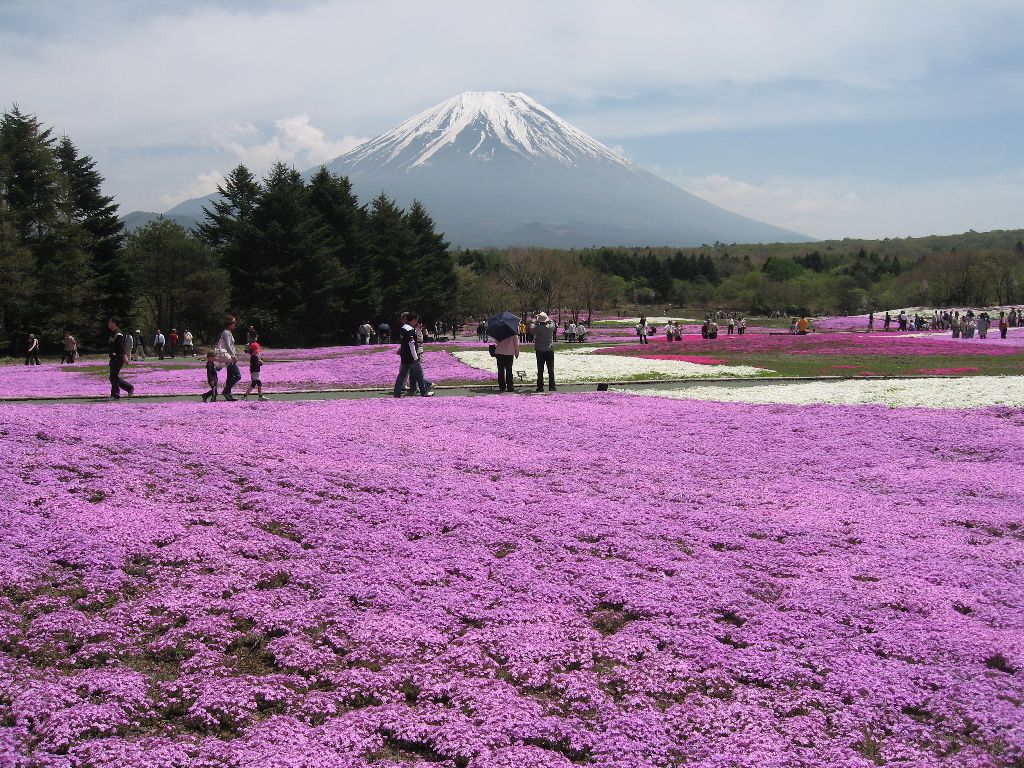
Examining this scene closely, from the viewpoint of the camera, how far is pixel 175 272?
2498 inches

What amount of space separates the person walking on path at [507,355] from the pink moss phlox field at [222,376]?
18.6 feet

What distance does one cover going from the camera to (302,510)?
1059 centimetres

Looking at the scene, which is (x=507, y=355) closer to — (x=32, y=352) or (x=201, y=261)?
Answer: (x=32, y=352)

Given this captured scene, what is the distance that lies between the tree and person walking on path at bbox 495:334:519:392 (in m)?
44.5

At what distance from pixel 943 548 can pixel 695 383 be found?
20271mm

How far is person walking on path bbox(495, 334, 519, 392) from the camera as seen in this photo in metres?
24.9

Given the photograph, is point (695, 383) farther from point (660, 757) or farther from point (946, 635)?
point (660, 757)

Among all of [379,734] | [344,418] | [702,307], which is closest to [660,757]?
[379,734]

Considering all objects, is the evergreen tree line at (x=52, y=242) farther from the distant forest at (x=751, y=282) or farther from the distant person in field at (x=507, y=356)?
the distant forest at (x=751, y=282)

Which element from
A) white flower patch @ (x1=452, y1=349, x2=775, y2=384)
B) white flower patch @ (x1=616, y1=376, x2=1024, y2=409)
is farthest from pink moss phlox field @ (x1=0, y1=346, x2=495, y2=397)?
white flower patch @ (x1=616, y1=376, x2=1024, y2=409)

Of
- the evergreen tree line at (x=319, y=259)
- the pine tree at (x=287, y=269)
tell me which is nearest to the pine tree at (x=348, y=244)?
the evergreen tree line at (x=319, y=259)

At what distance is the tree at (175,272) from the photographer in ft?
206

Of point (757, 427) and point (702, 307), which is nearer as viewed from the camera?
point (757, 427)

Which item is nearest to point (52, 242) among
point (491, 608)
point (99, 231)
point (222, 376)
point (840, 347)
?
point (99, 231)
